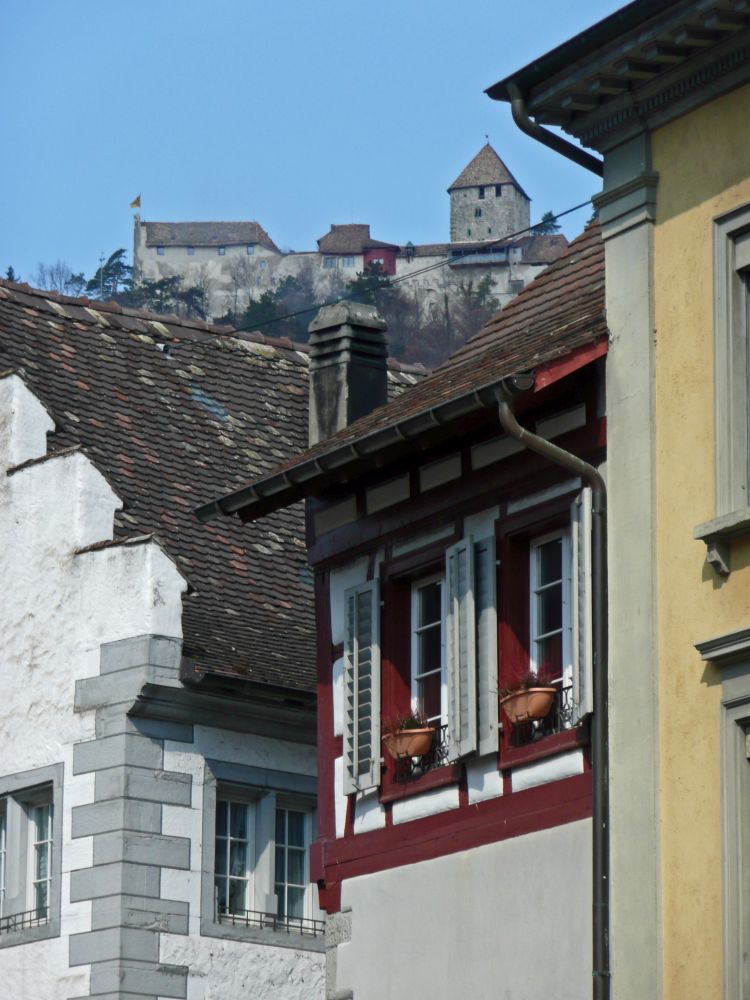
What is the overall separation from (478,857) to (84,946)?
674cm

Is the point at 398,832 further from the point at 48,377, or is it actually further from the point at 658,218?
the point at 48,377

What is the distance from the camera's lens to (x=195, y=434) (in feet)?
84.8

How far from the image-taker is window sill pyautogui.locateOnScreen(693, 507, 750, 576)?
13.4m

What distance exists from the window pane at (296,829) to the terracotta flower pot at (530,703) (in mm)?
7923

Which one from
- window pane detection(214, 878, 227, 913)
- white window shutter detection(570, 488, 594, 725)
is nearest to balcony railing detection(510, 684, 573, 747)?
white window shutter detection(570, 488, 594, 725)

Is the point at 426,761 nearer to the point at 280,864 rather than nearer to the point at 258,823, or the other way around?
the point at 258,823

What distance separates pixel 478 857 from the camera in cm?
1573

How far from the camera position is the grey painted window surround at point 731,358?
45.0ft

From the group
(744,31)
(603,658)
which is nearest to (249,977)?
(603,658)

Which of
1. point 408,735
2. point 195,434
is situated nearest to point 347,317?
point 195,434

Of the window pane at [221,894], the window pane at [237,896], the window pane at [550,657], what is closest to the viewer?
the window pane at [550,657]

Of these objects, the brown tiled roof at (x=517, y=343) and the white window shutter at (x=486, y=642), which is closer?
the brown tiled roof at (x=517, y=343)

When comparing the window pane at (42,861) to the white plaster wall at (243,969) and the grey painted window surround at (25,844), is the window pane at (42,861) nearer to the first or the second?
the grey painted window surround at (25,844)

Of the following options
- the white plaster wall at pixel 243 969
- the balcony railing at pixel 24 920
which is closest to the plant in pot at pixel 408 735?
the white plaster wall at pixel 243 969
